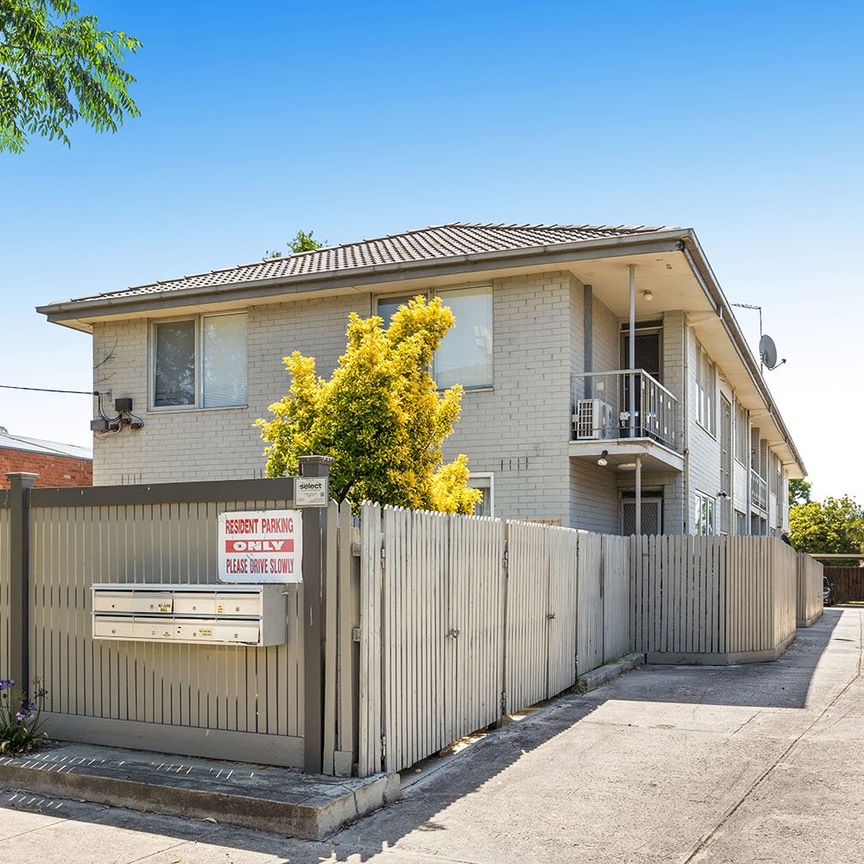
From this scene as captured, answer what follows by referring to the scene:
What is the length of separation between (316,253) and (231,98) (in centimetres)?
667

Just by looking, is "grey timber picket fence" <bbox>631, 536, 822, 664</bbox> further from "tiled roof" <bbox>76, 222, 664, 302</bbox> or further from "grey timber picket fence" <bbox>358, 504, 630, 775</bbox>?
"tiled roof" <bbox>76, 222, 664, 302</bbox>

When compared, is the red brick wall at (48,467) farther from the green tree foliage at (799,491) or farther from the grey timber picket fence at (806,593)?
the green tree foliage at (799,491)

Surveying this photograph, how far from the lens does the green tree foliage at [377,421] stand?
37.3 ft

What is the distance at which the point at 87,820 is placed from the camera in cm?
665

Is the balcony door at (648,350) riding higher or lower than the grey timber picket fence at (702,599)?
higher

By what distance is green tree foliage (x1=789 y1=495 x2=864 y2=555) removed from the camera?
2079 inches

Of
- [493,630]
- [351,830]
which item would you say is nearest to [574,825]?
[351,830]

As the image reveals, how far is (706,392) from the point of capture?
72.3ft

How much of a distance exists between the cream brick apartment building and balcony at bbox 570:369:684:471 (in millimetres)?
37

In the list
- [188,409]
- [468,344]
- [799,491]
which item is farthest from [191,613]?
[799,491]

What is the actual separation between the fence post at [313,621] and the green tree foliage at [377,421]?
3963 millimetres

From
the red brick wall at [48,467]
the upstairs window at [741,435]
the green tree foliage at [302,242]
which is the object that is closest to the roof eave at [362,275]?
the red brick wall at [48,467]

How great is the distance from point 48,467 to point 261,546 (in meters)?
21.7

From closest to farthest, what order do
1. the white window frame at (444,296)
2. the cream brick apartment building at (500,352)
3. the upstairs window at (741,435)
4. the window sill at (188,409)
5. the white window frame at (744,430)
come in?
the cream brick apartment building at (500,352) → the white window frame at (444,296) → the window sill at (188,409) → the white window frame at (744,430) → the upstairs window at (741,435)
